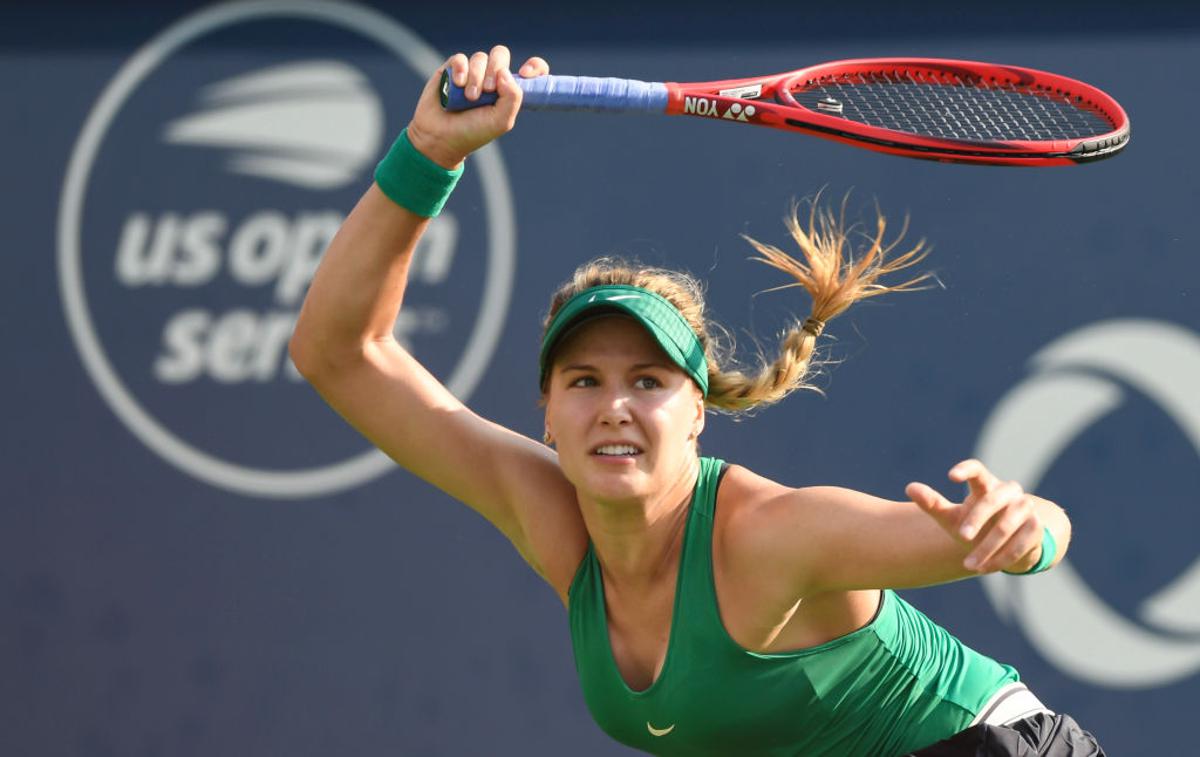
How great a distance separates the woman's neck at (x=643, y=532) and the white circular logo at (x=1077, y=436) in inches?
66.4

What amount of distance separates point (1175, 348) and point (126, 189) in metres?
2.72

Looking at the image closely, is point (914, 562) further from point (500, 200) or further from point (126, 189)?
point (126, 189)

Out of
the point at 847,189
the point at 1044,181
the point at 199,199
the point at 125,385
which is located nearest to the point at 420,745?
the point at 125,385

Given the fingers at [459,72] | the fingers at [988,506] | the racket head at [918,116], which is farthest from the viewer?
the racket head at [918,116]

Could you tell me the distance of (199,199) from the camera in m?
4.23

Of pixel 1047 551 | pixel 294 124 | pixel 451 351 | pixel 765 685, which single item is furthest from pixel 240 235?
pixel 1047 551

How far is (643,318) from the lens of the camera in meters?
2.43

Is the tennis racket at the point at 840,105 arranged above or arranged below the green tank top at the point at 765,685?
above

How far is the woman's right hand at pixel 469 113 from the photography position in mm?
2332

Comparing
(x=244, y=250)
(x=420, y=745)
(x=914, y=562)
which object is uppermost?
(x=244, y=250)

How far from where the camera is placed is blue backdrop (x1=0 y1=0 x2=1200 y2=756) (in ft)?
13.2

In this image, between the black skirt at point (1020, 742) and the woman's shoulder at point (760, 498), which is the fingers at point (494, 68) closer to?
the woman's shoulder at point (760, 498)

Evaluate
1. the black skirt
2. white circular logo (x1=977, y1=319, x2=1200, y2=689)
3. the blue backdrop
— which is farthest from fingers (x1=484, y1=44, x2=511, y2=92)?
white circular logo (x1=977, y1=319, x2=1200, y2=689)

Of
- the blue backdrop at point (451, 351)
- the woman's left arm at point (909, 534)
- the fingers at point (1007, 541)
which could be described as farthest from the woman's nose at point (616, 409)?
the blue backdrop at point (451, 351)
